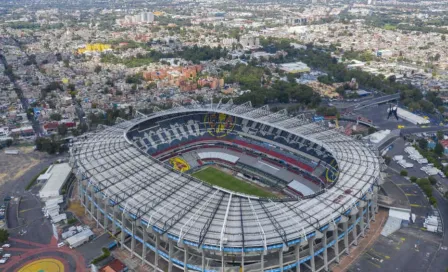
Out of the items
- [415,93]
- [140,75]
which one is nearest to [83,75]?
[140,75]

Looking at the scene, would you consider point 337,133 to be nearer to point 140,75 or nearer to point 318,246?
point 318,246

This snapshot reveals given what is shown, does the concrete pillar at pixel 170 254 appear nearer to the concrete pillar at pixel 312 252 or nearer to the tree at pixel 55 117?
the concrete pillar at pixel 312 252

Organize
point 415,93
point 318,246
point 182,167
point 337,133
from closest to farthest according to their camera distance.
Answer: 1. point 318,246
2. point 337,133
3. point 182,167
4. point 415,93

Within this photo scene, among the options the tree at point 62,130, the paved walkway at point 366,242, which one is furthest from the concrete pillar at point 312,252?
the tree at point 62,130

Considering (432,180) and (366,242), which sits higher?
(432,180)

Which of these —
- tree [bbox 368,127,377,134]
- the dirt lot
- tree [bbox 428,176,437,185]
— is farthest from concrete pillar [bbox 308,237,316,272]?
the dirt lot

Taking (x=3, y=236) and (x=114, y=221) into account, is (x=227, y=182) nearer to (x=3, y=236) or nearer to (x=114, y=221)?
(x=114, y=221)

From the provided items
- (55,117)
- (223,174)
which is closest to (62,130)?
(55,117)
